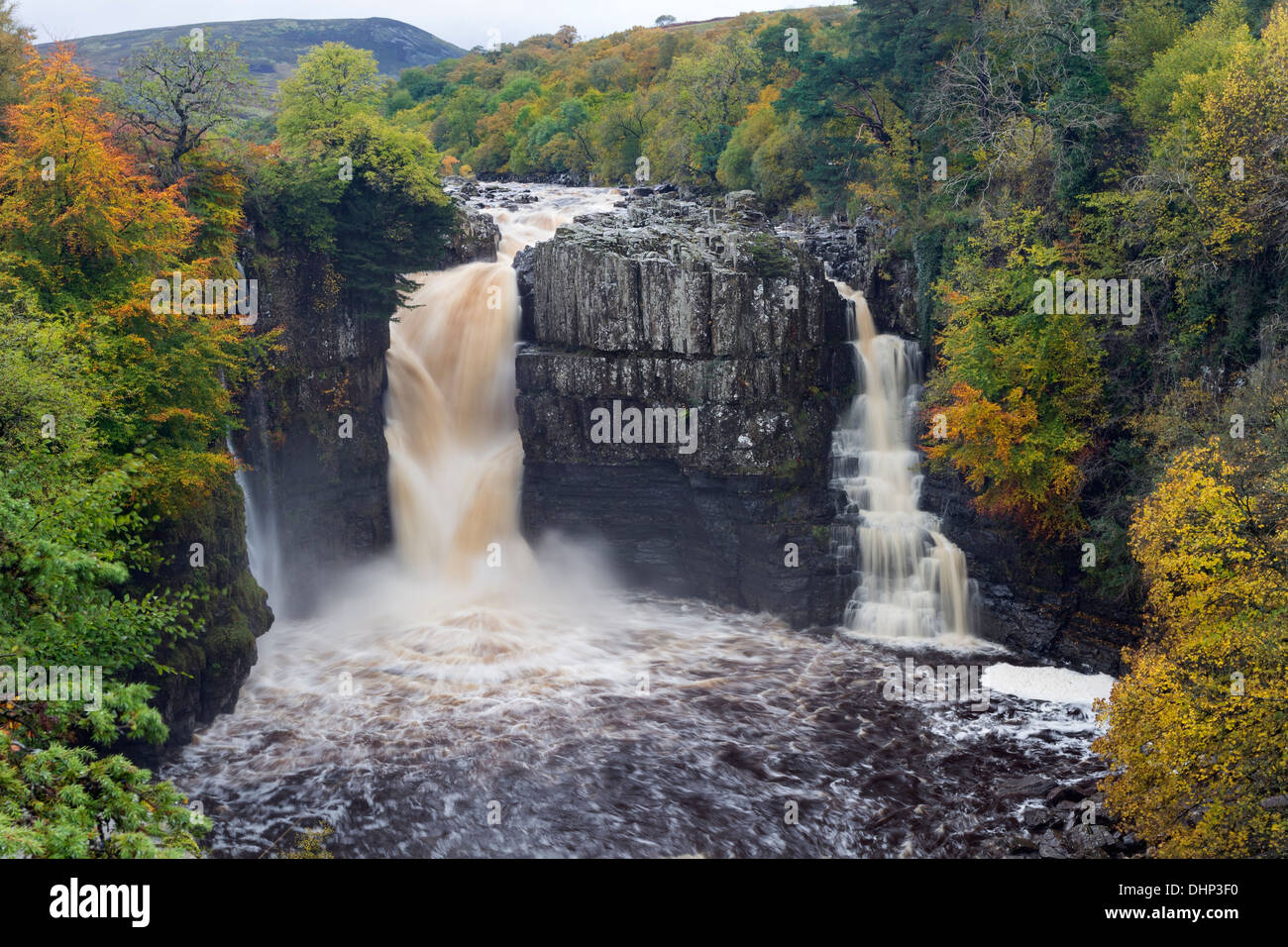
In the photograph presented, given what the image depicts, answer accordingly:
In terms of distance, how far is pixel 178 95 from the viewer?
103ft

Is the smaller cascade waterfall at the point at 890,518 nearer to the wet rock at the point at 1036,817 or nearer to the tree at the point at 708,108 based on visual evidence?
the wet rock at the point at 1036,817

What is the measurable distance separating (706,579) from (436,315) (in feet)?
51.3

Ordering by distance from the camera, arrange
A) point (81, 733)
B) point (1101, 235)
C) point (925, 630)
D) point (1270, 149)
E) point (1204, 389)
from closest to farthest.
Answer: point (81, 733) < point (1270, 149) < point (1204, 389) < point (1101, 235) < point (925, 630)

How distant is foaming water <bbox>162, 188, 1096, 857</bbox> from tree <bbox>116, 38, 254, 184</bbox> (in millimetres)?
9722

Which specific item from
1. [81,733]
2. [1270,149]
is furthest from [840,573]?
[81,733]

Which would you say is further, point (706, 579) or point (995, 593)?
point (706, 579)

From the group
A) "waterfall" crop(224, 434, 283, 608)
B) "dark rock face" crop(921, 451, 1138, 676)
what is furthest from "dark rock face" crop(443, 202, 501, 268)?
"dark rock face" crop(921, 451, 1138, 676)

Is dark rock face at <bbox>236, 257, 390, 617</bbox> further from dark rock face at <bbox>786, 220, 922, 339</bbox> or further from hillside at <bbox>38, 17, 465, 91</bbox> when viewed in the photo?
hillside at <bbox>38, 17, 465, 91</bbox>

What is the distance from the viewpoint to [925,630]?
33562 mm

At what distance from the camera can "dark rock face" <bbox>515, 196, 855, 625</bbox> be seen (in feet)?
116

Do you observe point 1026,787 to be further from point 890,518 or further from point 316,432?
point 316,432
